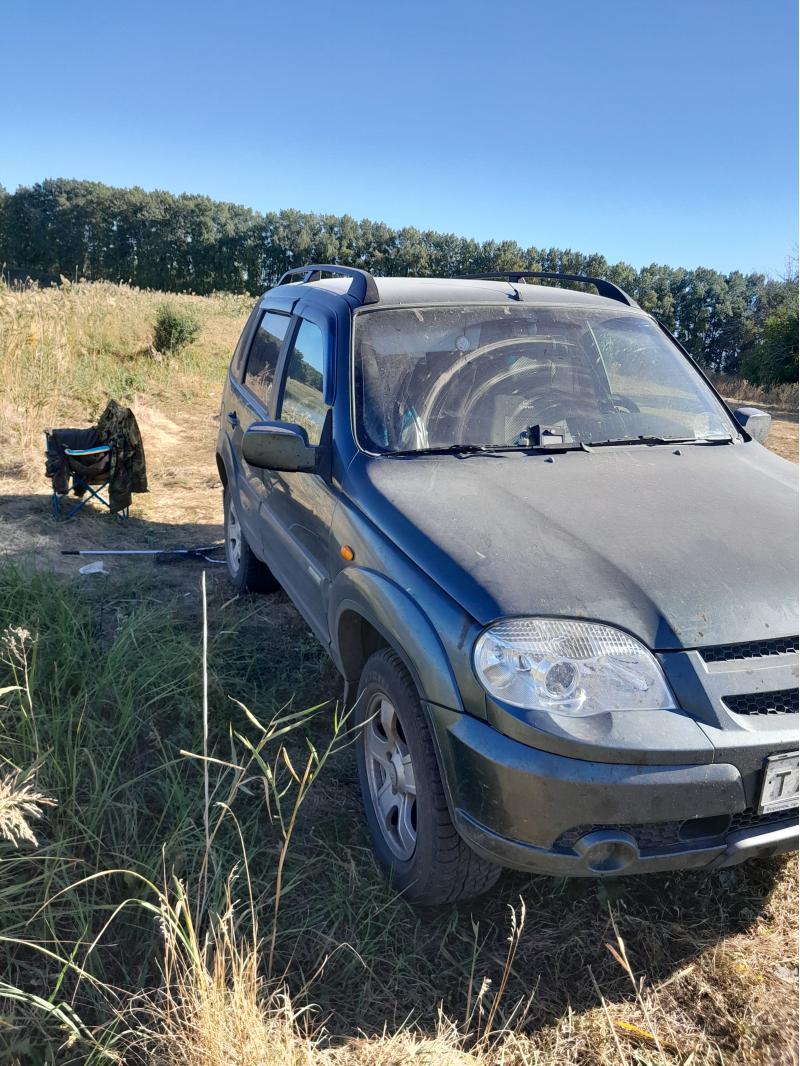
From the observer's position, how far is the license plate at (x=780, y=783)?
1.91 meters

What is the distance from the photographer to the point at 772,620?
2014mm

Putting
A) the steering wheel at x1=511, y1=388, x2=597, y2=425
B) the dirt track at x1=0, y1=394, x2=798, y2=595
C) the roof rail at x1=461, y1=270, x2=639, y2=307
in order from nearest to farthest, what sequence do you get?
1. the steering wheel at x1=511, y1=388, x2=597, y2=425
2. the roof rail at x1=461, y1=270, x2=639, y2=307
3. the dirt track at x1=0, y1=394, x2=798, y2=595

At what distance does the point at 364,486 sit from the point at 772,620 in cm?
136

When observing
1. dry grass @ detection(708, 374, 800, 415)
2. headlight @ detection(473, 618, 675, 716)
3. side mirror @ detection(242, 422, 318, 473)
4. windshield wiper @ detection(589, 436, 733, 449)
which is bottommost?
headlight @ detection(473, 618, 675, 716)

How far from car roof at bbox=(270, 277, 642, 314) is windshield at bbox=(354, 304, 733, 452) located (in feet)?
0.21

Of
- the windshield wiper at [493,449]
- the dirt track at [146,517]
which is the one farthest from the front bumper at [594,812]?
the dirt track at [146,517]

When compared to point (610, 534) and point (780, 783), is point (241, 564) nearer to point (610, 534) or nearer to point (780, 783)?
point (610, 534)

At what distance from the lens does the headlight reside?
6.31 feet

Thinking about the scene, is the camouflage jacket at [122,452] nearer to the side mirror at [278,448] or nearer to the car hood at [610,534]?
the side mirror at [278,448]

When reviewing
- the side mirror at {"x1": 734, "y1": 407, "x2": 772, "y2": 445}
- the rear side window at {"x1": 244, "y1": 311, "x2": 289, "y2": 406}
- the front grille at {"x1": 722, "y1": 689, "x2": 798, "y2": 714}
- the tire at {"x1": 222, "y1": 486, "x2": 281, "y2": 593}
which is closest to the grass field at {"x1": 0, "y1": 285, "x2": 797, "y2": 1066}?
the front grille at {"x1": 722, "y1": 689, "x2": 798, "y2": 714}

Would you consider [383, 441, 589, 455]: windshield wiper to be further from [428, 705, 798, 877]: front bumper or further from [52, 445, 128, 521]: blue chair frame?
[52, 445, 128, 521]: blue chair frame

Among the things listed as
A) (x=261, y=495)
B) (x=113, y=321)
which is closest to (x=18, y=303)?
(x=113, y=321)

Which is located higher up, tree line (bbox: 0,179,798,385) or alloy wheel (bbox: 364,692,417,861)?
tree line (bbox: 0,179,798,385)

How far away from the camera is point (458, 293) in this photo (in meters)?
3.51
